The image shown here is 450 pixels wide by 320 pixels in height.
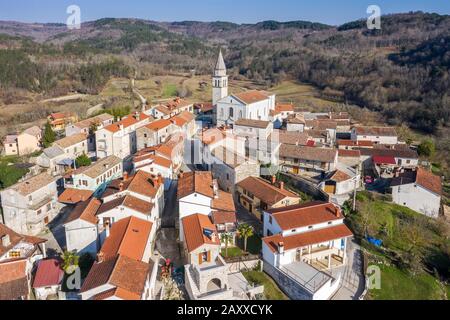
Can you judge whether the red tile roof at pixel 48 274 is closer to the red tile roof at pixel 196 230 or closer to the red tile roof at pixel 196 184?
the red tile roof at pixel 196 230

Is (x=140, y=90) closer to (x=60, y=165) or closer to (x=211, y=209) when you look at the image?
(x=60, y=165)

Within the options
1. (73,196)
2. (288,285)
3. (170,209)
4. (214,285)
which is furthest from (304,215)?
(73,196)

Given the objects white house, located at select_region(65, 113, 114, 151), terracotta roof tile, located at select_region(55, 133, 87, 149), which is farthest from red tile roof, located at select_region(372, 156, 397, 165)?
terracotta roof tile, located at select_region(55, 133, 87, 149)

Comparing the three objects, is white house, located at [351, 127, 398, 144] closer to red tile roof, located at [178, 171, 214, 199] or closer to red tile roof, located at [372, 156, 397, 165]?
red tile roof, located at [372, 156, 397, 165]

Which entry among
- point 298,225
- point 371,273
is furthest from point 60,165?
point 371,273

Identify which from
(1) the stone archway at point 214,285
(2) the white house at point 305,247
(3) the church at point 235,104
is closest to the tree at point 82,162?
(3) the church at point 235,104
